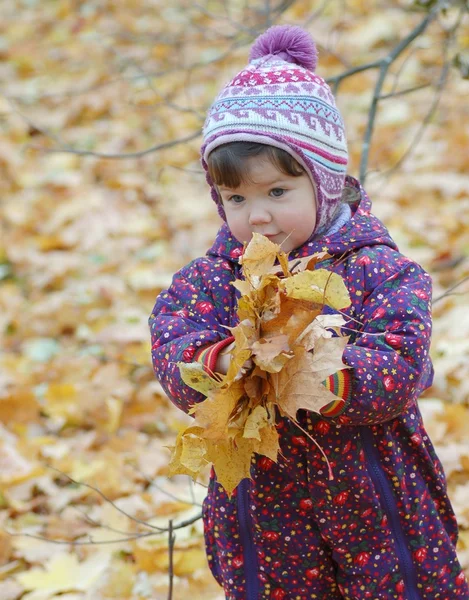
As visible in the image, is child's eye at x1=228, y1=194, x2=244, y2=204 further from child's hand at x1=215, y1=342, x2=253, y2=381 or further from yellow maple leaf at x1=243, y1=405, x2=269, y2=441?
yellow maple leaf at x1=243, y1=405, x2=269, y2=441

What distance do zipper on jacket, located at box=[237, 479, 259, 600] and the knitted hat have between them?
0.62m

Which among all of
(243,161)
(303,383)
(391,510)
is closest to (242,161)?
(243,161)

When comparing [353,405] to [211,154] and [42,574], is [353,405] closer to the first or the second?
[211,154]

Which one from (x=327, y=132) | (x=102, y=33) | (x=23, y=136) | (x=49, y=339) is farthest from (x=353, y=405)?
(x=102, y=33)

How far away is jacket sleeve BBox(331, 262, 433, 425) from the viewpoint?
67.4 inches

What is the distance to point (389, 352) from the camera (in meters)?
1.74

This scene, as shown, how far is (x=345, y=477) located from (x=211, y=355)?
1.40 feet

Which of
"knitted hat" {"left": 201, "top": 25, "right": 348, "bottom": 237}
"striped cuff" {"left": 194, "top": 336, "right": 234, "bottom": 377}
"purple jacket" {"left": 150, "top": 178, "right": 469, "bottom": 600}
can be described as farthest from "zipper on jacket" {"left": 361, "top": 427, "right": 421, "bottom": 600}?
"knitted hat" {"left": 201, "top": 25, "right": 348, "bottom": 237}

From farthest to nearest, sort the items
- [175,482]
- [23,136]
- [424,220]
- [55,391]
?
[23,136] < [424,220] < [55,391] < [175,482]

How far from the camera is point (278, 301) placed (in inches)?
63.1

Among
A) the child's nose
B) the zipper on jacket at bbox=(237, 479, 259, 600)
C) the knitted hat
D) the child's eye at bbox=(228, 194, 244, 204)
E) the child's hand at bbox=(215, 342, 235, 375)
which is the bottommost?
the zipper on jacket at bbox=(237, 479, 259, 600)

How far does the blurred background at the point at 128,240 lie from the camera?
3014mm

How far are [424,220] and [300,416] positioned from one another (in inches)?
130

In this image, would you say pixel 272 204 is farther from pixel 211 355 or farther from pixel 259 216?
pixel 211 355
